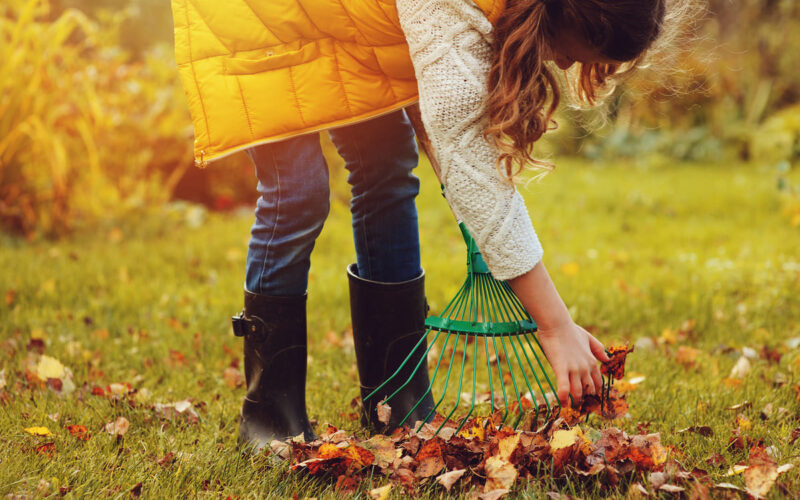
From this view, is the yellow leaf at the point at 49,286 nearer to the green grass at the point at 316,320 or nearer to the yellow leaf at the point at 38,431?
the green grass at the point at 316,320

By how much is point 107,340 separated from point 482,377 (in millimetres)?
1375

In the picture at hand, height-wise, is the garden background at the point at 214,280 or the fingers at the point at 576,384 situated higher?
the fingers at the point at 576,384

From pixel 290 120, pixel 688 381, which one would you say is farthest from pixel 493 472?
pixel 688 381

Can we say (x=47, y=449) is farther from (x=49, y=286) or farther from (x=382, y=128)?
(x=49, y=286)

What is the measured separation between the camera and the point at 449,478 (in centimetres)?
145

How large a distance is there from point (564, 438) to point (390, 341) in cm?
54

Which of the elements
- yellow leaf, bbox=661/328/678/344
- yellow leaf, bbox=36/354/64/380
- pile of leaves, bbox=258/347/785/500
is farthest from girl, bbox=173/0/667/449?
yellow leaf, bbox=661/328/678/344

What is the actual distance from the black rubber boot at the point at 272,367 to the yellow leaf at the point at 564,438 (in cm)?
62

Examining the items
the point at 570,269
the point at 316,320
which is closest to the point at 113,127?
the point at 316,320

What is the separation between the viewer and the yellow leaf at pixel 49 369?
2.08 metres

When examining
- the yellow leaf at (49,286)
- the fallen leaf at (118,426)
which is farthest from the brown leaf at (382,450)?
the yellow leaf at (49,286)

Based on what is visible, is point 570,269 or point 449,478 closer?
point 449,478

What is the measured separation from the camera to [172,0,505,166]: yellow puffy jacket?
1.49 m

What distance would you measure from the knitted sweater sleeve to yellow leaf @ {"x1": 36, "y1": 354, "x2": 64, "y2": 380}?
141 cm
